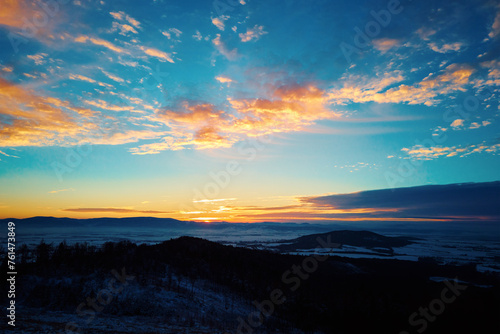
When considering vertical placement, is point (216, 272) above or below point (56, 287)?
below

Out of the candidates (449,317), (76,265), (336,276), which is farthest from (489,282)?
(76,265)

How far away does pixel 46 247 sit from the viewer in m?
41.3

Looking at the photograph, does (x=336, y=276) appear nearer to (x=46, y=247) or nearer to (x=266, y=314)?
(x=266, y=314)

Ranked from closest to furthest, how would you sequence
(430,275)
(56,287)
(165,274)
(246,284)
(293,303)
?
(56,287), (165,274), (293,303), (246,284), (430,275)

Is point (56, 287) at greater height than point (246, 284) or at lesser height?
greater

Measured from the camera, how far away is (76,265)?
105ft

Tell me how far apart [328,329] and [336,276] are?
63.8 meters

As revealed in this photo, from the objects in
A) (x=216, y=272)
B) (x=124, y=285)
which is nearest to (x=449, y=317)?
(x=216, y=272)

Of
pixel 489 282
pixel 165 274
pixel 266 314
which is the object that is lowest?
pixel 489 282

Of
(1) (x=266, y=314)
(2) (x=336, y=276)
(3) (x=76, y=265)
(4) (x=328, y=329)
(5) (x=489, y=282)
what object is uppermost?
(3) (x=76, y=265)

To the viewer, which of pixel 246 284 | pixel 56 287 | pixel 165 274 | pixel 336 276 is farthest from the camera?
pixel 336 276

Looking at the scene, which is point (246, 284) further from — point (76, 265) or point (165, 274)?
point (76, 265)

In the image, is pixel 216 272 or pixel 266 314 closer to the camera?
pixel 266 314

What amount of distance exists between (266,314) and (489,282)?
120826 mm
